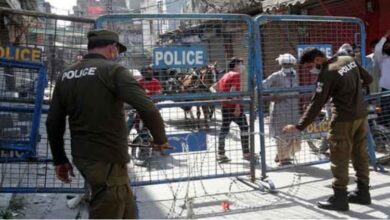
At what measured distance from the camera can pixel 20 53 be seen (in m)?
4.48

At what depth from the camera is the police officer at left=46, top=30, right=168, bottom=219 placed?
3.16 meters

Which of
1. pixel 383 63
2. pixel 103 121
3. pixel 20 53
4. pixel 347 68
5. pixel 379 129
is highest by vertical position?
pixel 383 63

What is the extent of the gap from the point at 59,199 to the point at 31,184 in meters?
0.37

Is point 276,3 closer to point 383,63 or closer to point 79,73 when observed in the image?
point 383,63

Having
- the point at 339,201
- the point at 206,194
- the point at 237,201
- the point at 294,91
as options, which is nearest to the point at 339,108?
the point at 339,201

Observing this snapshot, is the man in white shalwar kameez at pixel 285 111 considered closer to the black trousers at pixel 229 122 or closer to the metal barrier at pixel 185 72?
the black trousers at pixel 229 122

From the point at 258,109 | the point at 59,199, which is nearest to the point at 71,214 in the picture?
the point at 59,199

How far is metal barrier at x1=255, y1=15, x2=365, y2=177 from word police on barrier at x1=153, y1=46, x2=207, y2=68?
0.80 metres

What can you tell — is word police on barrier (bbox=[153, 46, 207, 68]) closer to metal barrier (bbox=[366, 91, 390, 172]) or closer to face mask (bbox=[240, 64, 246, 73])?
face mask (bbox=[240, 64, 246, 73])

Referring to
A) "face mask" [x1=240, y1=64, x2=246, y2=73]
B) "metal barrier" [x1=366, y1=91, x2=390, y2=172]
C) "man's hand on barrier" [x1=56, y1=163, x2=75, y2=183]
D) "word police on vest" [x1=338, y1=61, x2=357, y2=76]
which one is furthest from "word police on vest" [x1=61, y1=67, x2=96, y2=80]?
"metal barrier" [x1=366, y1=91, x2=390, y2=172]

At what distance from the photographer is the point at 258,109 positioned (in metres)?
5.78

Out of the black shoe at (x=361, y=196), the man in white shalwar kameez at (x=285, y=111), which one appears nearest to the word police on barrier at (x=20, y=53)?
the man in white shalwar kameez at (x=285, y=111)

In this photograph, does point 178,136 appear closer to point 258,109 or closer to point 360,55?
point 258,109

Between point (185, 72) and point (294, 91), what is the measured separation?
1.51m
